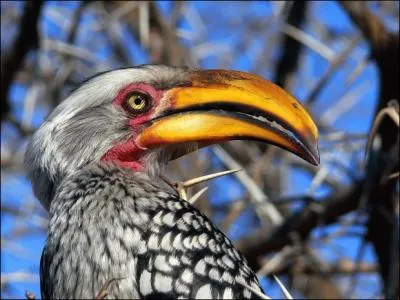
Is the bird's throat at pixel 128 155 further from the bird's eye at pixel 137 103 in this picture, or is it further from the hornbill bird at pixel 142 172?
the bird's eye at pixel 137 103

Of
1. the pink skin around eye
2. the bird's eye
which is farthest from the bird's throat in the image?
the bird's eye

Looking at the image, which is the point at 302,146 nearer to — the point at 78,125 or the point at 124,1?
the point at 78,125

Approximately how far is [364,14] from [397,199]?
2.93 feet

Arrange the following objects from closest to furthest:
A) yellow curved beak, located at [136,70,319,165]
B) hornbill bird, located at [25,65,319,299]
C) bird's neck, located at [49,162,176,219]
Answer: hornbill bird, located at [25,65,319,299], yellow curved beak, located at [136,70,319,165], bird's neck, located at [49,162,176,219]

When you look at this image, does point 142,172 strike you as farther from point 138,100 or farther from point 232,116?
point 232,116

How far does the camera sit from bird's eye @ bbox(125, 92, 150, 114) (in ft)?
13.4

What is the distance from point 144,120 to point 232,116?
0.43 metres

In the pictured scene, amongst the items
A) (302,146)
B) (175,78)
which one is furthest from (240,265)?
(175,78)

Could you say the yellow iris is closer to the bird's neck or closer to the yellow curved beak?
the yellow curved beak

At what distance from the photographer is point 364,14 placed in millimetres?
5062

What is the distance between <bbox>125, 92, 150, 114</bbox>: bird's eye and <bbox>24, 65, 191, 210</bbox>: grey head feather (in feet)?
0.14

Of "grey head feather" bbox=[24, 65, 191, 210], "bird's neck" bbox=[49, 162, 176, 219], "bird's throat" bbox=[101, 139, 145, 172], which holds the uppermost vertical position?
"grey head feather" bbox=[24, 65, 191, 210]

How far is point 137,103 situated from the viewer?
4.11 m

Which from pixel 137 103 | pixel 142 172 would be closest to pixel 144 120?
pixel 137 103
